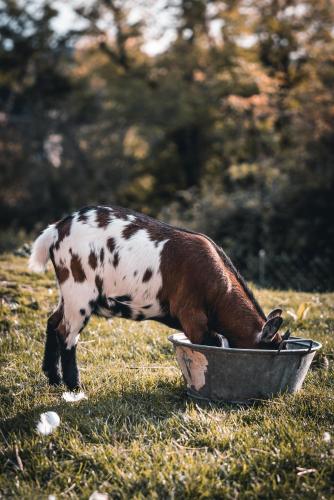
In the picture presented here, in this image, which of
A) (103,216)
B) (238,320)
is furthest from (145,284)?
(238,320)

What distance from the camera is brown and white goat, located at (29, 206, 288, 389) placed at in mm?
4734

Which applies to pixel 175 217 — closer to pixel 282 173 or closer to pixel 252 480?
pixel 282 173

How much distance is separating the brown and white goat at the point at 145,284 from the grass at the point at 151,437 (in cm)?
48

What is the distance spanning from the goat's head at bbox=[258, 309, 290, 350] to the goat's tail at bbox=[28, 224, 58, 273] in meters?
1.90

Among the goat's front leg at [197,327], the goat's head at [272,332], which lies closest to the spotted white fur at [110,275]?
the goat's front leg at [197,327]

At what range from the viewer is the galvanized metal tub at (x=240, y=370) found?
14.1 feet

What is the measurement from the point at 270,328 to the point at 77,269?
1611 mm

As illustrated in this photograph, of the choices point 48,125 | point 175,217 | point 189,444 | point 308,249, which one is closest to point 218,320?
point 189,444

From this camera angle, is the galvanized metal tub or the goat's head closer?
the galvanized metal tub

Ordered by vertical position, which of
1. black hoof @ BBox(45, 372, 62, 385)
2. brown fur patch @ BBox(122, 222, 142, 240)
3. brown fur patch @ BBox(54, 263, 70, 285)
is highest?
brown fur patch @ BBox(122, 222, 142, 240)

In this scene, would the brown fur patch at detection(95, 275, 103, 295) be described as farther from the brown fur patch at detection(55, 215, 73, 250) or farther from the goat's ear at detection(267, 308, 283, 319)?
the goat's ear at detection(267, 308, 283, 319)

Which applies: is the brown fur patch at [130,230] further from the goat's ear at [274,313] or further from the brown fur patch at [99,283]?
the goat's ear at [274,313]

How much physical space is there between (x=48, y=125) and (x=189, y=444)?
19475 millimetres

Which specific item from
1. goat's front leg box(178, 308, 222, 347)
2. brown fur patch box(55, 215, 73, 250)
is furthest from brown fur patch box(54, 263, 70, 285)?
goat's front leg box(178, 308, 222, 347)
